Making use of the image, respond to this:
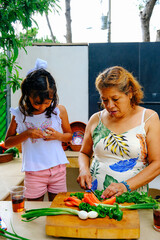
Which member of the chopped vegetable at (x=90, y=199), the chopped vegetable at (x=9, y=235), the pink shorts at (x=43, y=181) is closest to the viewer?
the chopped vegetable at (x=9, y=235)

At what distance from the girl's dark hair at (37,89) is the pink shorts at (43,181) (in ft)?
1.42

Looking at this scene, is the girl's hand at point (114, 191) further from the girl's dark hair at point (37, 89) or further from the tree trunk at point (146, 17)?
the tree trunk at point (146, 17)

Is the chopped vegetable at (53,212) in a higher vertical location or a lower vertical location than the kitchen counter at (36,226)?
higher

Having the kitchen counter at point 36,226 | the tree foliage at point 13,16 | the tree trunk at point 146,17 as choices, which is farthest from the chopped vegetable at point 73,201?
the tree trunk at point 146,17

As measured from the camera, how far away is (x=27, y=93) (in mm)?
1975

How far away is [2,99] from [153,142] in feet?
11.7

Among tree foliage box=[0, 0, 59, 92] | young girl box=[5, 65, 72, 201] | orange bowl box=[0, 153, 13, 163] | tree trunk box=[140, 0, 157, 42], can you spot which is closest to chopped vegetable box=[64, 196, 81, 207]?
young girl box=[5, 65, 72, 201]

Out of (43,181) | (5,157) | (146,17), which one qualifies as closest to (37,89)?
(43,181)

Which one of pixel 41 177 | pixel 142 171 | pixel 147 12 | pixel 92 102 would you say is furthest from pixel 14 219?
pixel 147 12

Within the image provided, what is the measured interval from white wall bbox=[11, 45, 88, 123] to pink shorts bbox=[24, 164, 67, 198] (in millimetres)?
3337

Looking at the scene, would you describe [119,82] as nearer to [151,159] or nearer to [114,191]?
[151,159]

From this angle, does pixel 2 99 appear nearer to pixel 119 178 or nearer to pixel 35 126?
pixel 35 126

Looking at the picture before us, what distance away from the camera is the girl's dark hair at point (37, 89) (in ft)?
6.17

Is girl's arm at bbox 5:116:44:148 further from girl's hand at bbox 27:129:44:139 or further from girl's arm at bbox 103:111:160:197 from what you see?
girl's arm at bbox 103:111:160:197
